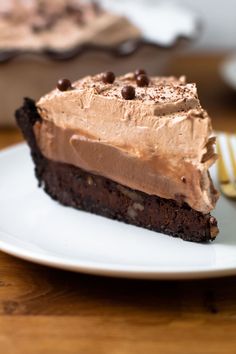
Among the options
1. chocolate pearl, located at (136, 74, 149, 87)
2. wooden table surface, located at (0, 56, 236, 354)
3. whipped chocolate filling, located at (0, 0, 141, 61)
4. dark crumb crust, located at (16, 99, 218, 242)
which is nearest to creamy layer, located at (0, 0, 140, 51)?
whipped chocolate filling, located at (0, 0, 141, 61)

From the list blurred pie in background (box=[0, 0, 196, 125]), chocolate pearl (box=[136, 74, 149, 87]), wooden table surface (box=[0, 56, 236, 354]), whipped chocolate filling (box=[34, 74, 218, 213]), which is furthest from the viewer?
blurred pie in background (box=[0, 0, 196, 125])

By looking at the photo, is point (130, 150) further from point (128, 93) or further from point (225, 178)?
point (225, 178)

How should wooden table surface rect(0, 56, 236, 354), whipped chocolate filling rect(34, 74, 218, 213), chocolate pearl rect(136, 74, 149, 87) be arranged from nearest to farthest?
1. wooden table surface rect(0, 56, 236, 354)
2. whipped chocolate filling rect(34, 74, 218, 213)
3. chocolate pearl rect(136, 74, 149, 87)

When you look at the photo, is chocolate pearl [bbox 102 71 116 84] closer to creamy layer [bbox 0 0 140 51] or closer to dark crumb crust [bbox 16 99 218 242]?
dark crumb crust [bbox 16 99 218 242]

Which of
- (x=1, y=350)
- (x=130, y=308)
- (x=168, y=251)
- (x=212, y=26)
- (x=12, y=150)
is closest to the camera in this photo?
(x=1, y=350)

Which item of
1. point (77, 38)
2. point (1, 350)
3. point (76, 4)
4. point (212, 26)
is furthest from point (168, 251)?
point (212, 26)

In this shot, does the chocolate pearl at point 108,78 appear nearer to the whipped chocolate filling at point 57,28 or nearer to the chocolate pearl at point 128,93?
the chocolate pearl at point 128,93

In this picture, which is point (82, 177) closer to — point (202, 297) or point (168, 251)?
point (168, 251)

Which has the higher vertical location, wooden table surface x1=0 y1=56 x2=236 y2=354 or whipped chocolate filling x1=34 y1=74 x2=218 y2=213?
whipped chocolate filling x1=34 y1=74 x2=218 y2=213
